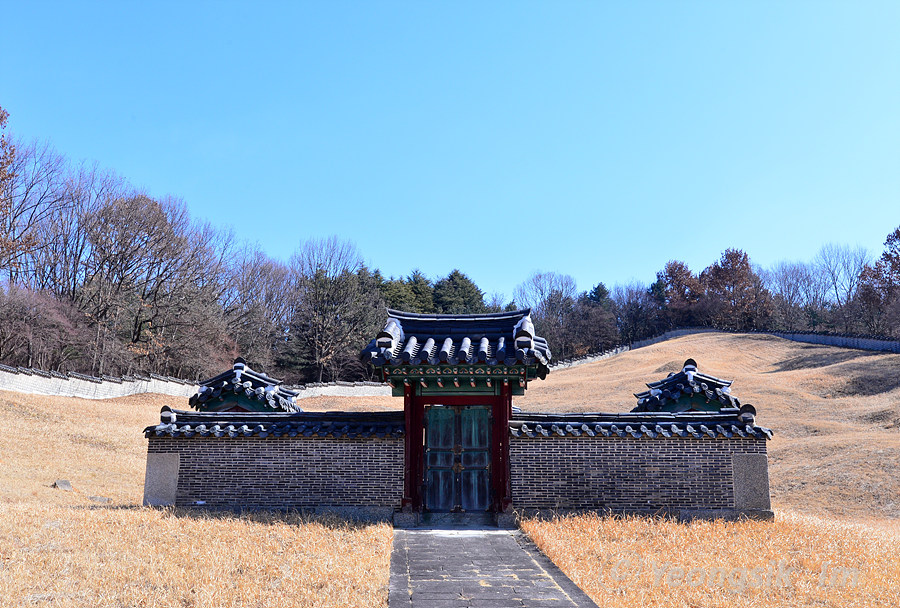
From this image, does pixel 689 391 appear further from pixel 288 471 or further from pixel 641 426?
pixel 288 471

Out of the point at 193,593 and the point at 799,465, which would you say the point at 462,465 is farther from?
the point at 799,465

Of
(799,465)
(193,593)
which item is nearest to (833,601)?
(193,593)

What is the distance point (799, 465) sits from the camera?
21.5 metres

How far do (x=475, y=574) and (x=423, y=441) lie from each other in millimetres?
4395

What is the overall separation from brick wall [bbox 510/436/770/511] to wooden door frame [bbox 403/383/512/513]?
207 mm

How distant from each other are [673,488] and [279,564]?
23.8 feet

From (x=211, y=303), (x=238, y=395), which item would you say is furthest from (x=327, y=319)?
(x=238, y=395)

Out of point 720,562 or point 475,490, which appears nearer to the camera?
point 720,562

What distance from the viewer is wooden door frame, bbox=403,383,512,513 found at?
11.5 meters

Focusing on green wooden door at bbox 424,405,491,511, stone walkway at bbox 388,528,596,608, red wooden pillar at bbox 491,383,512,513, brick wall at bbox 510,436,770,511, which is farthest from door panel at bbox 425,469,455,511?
stone walkway at bbox 388,528,596,608

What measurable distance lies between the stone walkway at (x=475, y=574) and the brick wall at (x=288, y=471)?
153cm

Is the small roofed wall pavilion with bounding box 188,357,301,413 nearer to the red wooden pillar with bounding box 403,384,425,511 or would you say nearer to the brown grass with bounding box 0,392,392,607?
the brown grass with bounding box 0,392,392,607

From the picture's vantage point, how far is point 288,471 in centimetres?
1162

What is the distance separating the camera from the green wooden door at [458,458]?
1167cm
